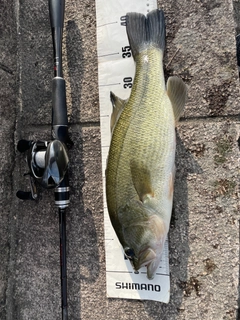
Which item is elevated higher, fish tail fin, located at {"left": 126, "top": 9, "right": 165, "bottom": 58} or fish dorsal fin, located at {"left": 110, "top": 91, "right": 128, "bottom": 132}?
fish tail fin, located at {"left": 126, "top": 9, "right": 165, "bottom": 58}

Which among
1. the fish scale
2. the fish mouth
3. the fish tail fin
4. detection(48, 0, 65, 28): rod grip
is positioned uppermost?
detection(48, 0, 65, 28): rod grip

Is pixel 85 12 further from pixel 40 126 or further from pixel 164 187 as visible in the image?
pixel 164 187

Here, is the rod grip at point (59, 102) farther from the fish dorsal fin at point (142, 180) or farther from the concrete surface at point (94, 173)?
the fish dorsal fin at point (142, 180)

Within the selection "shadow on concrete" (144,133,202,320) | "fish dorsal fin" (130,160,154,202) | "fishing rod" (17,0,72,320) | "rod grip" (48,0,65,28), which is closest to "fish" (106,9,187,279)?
"fish dorsal fin" (130,160,154,202)

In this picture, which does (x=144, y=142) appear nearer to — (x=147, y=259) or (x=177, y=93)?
(x=177, y=93)

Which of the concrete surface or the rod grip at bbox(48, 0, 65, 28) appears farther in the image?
the rod grip at bbox(48, 0, 65, 28)

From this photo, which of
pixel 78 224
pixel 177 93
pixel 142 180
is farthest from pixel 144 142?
pixel 78 224

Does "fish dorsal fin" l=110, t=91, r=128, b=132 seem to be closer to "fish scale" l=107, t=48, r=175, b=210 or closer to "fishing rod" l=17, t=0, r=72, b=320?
"fish scale" l=107, t=48, r=175, b=210

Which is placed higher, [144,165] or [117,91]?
[117,91]
